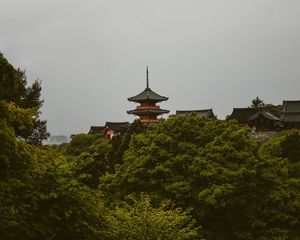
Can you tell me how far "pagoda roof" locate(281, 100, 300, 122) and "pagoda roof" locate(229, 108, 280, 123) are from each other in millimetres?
953

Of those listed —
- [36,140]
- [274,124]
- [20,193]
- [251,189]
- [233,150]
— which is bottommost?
[20,193]

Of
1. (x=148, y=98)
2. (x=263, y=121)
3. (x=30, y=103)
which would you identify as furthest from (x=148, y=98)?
(x=30, y=103)

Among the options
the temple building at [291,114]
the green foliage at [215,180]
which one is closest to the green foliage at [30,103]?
the green foliage at [215,180]

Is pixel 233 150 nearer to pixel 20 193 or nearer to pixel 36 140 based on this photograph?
pixel 20 193

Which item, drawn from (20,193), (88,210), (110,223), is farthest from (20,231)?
(110,223)

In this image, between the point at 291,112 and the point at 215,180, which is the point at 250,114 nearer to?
the point at 291,112

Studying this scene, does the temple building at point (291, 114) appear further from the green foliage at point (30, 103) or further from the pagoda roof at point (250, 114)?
the green foliage at point (30, 103)

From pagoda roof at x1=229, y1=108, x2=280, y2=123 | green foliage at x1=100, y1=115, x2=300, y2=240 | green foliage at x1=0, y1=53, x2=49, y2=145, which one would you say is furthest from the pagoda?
green foliage at x1=100, y1=115, x2=300, y2=240

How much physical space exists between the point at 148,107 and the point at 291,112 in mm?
15594

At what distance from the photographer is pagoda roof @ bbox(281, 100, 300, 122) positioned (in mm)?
50275

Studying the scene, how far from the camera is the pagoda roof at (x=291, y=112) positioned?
50.3 m

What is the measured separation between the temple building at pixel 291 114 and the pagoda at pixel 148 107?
12829 mm

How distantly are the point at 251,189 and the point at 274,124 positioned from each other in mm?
30346

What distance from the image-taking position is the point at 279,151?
27.7m
